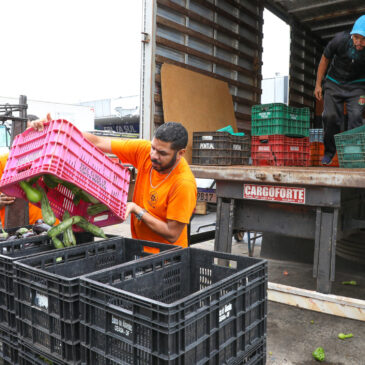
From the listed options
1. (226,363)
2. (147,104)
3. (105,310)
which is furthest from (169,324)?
(147,104)

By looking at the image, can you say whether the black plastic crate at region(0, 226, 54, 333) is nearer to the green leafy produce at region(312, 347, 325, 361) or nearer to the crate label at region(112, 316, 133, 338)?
the crate label at region(112, 316, 133, 338)

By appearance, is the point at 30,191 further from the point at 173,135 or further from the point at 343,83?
the point at 343,83

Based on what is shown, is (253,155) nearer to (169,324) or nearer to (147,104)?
(147,104)

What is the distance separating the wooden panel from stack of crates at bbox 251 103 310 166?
3.69 feet

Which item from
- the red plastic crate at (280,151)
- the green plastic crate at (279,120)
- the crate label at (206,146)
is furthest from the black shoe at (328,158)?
the crate label at (206,146)

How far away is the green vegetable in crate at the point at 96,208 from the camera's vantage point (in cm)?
221

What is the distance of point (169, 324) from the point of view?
125cm

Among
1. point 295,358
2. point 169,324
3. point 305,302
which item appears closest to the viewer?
point 169,324

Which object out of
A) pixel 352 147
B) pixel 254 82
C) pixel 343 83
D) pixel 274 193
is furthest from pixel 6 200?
pixel 254 82

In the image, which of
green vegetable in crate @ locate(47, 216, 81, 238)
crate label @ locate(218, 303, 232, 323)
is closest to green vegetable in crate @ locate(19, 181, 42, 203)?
green vegetable in crate @ locate(47, 216, 81, 238)

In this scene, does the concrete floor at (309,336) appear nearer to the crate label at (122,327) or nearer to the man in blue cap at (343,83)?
the crate label at (122,327)

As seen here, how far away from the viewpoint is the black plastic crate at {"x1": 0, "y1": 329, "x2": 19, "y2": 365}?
6.01ft

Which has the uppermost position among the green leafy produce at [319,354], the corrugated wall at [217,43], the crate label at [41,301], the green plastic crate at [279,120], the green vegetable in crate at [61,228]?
the corrugated wall at [217,43]

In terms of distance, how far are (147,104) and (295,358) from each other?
3643 millimetres
